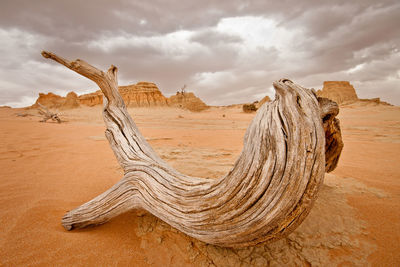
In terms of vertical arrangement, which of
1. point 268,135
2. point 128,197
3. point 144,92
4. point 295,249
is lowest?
point 295,249

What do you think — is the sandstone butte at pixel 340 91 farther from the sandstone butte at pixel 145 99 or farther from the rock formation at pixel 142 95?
the rock formation at pixel 142 95

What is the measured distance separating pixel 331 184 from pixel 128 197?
299 cm

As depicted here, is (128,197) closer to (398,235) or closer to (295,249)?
(295,249)

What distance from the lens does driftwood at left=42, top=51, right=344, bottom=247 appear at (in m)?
1.02

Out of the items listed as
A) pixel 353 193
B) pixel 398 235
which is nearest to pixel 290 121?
pixel 398 235

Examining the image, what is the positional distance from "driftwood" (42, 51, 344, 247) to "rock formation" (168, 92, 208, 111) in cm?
4086

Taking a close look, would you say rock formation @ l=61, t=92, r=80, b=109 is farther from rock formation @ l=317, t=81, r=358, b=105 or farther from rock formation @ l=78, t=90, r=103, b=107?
rock formation @ l=317, t=81, r=358, b=105

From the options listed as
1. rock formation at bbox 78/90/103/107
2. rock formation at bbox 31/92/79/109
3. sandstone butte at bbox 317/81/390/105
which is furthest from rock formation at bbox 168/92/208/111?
sandstone butte at bbox 317/81/390/105

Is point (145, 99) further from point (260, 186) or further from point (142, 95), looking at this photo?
point (260, 186)

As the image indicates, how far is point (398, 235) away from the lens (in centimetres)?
165

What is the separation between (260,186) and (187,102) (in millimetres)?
44556

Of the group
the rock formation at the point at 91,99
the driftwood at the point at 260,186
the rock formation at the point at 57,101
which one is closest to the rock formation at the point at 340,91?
the driftwood at the point at 260,186

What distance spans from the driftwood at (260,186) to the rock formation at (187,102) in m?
40.9

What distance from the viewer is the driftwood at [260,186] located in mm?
1021
